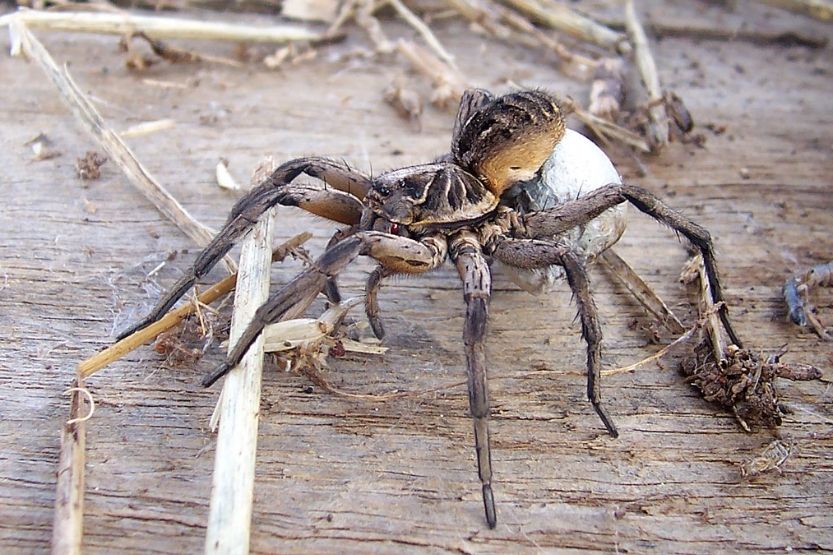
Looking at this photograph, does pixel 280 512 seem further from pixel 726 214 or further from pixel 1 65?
pixel 1 65

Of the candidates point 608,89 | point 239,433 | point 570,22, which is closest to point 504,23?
point 570,22

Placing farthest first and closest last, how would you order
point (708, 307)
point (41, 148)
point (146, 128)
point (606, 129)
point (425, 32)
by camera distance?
point (425, 32), point (606, 129), point (146, 128), point (41, 148), point (708, 307)

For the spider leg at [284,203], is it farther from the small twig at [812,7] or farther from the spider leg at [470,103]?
the small twig at [812,7]

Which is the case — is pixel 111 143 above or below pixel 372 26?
below

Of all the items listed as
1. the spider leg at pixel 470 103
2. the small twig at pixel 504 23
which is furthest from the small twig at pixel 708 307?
the small twig at pixel 504 23

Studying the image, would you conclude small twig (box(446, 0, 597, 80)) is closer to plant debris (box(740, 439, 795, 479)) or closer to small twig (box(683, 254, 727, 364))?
small twig (box(683, 254, 727, 364))

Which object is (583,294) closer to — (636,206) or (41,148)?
(636,206)

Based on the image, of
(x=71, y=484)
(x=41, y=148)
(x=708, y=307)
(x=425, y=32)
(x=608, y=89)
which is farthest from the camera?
(x=425, y=32)
